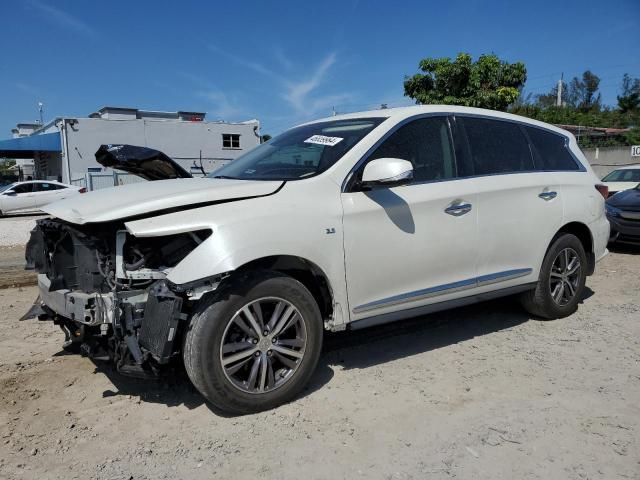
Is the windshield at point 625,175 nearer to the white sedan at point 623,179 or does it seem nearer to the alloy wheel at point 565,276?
the white sedan at point 623,179

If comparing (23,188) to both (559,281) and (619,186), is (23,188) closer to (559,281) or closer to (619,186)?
(619,186)

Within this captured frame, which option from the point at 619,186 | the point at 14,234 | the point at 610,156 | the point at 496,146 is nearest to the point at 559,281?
the point at 496,146

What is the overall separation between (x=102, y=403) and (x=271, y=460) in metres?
1.37

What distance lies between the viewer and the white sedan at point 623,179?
13133 mm

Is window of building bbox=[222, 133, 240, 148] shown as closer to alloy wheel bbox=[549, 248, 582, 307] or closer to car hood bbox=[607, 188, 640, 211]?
car hood bbox=[607, 188, 640, 211]

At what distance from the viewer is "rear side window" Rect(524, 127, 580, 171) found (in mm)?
5066

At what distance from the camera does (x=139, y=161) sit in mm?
4543

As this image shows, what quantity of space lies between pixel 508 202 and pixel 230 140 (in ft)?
128

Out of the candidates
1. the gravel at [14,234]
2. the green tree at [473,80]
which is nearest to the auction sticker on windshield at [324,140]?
the gravel at [14,234]

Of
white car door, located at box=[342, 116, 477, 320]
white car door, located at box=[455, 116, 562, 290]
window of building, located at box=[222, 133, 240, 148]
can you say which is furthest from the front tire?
window of building, located at box=[222, 133, 240, 148]

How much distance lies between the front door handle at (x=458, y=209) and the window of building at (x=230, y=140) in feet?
127

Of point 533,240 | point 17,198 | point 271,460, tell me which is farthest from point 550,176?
point 17,198

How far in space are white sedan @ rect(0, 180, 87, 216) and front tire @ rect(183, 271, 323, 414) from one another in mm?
20434

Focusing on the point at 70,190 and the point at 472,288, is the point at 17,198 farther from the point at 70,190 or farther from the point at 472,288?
the point at 472,288
